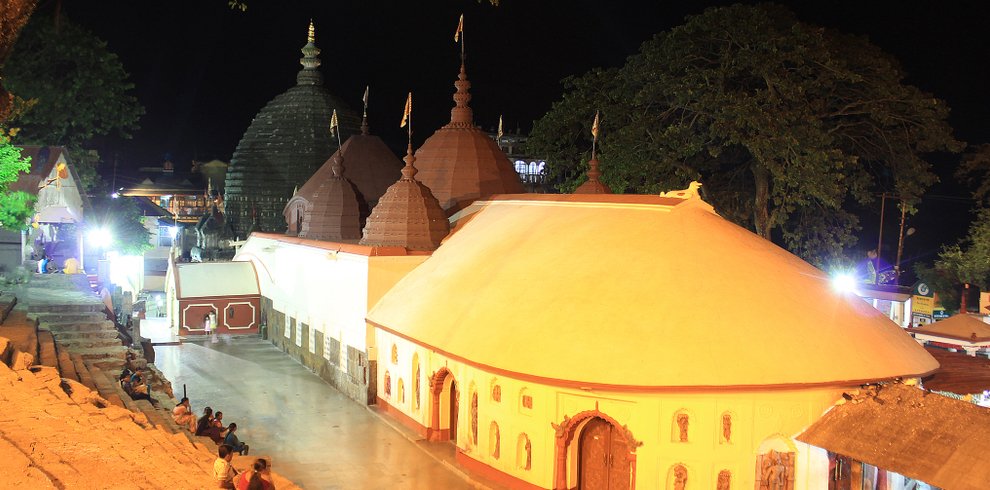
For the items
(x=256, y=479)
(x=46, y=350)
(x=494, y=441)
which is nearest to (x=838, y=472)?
(x=494, y=441)

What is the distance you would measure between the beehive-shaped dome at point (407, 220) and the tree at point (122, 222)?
1069 inches

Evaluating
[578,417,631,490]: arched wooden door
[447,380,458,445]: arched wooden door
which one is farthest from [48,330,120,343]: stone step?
[578,417,631,490]: arched wooden door

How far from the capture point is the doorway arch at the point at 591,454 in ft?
49.5

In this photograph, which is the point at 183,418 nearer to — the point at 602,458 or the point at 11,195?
the point at 602,458

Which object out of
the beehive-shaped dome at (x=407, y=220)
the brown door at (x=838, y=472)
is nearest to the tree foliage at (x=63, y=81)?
the beehive-shaped dome at (x=407, y=220)

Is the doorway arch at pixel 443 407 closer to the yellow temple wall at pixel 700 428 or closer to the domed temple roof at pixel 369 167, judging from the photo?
the yellow temple wall at pixel 700 428

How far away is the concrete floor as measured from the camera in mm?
17000

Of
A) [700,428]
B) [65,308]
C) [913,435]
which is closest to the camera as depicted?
[913,435]

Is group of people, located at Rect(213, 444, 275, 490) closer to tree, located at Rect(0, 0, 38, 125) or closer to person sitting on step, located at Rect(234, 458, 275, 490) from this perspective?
person sitting on step, located at Rect(234, 458, 275, 490)

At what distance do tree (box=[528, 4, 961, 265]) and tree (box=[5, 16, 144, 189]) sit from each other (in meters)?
20.8

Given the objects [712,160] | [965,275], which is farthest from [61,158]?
[965,275]

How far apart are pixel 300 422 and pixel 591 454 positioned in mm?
8130

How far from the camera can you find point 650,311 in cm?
1566

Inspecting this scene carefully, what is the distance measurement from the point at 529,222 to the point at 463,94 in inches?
338
